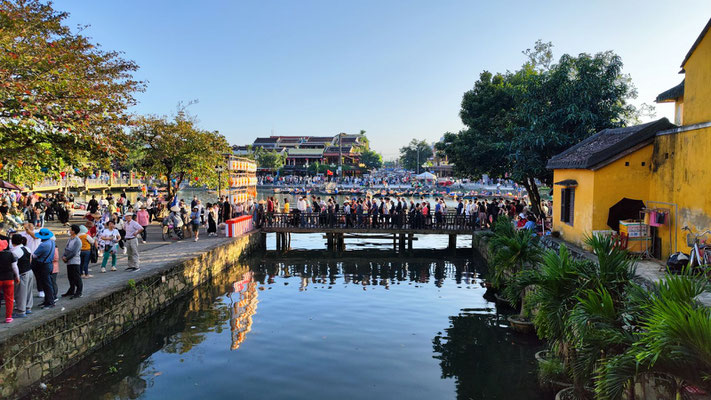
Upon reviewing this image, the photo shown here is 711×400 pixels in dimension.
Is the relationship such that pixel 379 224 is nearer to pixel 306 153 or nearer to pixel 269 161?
pixel 269 161

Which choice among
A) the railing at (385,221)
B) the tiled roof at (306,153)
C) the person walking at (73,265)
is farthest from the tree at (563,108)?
the tiled roof at (306,153)

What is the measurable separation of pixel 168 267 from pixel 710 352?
12.9 meters

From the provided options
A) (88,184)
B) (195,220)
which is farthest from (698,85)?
(88,184)

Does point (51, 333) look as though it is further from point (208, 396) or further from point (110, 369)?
point (208, 396)

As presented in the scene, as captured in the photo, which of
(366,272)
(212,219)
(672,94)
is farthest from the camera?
(212,219)

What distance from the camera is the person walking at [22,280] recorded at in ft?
27.8

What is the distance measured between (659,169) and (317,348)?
10.2 m

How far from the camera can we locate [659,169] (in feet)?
40.5

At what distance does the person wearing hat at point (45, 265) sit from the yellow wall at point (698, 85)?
14.1m

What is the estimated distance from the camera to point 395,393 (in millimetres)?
8305

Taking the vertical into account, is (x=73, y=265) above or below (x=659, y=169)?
below

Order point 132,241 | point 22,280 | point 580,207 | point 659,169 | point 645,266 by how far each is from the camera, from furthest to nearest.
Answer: point 580,207
point 132,241
point 659,169
point 645,266
point 22,280

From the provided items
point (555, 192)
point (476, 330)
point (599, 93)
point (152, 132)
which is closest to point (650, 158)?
point (555, 192)

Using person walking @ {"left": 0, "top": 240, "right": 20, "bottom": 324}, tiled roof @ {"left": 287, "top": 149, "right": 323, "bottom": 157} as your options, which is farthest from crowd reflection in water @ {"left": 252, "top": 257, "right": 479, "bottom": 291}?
tiled roof @ {"left": 287, "top": 149, "right": 323, "bottom": 157}
